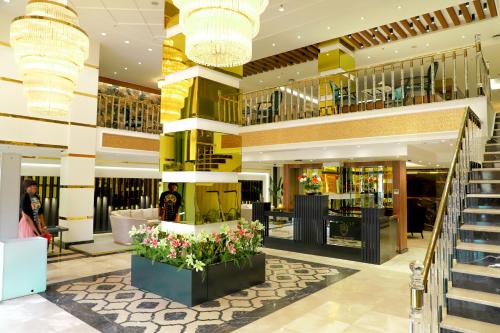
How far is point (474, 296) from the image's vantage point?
3094 millimetres

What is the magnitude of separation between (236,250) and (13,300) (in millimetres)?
3225

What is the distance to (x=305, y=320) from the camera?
13.9 feet

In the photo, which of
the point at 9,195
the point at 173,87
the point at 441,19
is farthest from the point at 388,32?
the point at 9,195

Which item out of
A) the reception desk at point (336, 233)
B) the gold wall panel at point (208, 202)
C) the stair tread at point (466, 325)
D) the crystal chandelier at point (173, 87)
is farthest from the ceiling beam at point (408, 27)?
the stair tread at point (466, 325)

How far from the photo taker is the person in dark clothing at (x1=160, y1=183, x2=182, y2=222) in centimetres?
534

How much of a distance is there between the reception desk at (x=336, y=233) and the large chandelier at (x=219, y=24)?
5.65 meters

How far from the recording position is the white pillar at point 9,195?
5.08 m

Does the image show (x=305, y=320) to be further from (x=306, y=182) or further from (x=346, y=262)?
(x=306, y=182)

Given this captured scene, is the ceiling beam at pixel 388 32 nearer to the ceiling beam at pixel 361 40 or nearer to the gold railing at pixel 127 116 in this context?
the ceiling beam at pixel 361 40

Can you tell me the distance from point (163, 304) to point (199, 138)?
2441 mm

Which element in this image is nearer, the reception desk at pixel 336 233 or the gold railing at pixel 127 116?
the reception desk at pixel 336 233

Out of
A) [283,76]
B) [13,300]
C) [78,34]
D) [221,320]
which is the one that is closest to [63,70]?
[78,34]

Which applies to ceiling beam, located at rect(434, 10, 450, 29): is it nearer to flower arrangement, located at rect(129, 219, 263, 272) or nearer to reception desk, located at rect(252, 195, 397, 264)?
reception desk, located at rect(252, 195, 397, 264)

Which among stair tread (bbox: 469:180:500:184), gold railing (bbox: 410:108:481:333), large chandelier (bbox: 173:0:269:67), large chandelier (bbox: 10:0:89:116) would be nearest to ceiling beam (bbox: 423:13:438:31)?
gold railing (bbox: 410:108:481:333)
